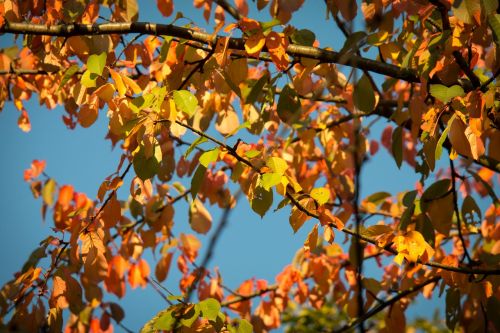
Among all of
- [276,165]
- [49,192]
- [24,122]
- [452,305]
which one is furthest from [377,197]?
[24,122]

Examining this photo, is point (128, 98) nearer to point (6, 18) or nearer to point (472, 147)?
point (6, 18)

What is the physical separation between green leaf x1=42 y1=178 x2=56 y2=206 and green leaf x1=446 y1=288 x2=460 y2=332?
2.25 meters

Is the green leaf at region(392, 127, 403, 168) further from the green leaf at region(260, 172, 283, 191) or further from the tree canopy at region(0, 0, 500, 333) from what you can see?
the green leaf at region(260, 172, 283, 191)

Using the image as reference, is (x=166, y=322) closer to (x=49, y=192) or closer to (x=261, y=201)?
(x=261, y=201)

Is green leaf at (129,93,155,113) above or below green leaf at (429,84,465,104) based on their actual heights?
below

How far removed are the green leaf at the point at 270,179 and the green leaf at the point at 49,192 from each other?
208 centimetres

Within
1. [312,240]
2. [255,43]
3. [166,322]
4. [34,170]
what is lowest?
[166,322]

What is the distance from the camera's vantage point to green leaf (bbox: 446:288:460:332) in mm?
1919

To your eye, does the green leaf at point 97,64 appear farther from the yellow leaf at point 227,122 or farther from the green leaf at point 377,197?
the green leaf at point 377,197

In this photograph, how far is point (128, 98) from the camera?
165cm

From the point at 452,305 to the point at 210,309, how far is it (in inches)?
38.8

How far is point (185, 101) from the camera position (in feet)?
4.77

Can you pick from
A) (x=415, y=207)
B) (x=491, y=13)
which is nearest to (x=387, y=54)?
(x=491, y=13)

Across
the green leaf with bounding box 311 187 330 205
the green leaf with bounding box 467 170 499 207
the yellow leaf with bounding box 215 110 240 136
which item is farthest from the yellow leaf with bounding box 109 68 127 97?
the green leaf with bounding box 467 170 499 207
